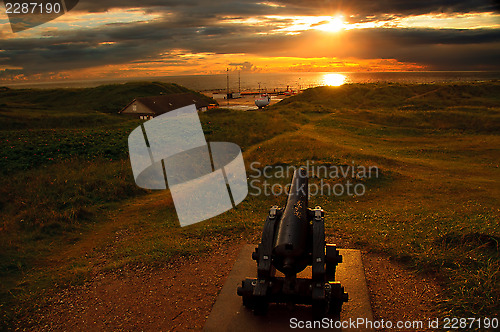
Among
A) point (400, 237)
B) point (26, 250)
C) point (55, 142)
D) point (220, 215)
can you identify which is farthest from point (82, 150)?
point (400, 237)

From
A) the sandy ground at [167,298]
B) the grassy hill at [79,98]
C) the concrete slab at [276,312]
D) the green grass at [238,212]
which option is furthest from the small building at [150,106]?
the concrete slab at [276,312]

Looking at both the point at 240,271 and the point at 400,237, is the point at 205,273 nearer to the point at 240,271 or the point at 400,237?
the point at 240,271

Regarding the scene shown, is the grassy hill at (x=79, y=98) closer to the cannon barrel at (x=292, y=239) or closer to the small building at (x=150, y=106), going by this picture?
the small building at (x=150, y=106)

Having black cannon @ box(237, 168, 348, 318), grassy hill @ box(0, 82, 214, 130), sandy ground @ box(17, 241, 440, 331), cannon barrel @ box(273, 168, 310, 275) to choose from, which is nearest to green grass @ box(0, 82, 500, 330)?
sandy ground @ box(17, 241, 440, 331)

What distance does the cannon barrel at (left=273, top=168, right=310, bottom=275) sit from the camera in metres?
3.56

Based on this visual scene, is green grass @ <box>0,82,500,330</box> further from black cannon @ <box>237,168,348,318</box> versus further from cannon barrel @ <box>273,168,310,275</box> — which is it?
cannon barrel @ <box>273,168,310,275</box>

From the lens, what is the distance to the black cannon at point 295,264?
3625 millimetres

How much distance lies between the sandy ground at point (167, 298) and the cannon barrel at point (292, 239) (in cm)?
152

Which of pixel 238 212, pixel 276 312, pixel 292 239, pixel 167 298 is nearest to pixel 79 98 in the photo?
pixel 238 212

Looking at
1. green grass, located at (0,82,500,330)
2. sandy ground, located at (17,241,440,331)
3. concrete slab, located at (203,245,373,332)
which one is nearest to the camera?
concrete slab, located at (203,245,373,332)

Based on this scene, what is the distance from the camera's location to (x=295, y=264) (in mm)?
3646

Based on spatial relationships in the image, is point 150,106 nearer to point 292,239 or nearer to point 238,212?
point 238,212

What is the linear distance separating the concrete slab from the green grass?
110cm

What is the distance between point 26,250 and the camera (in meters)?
6.80
